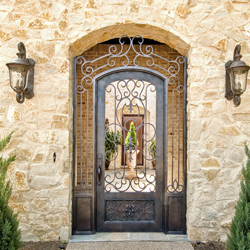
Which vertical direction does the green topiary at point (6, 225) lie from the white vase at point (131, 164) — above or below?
below

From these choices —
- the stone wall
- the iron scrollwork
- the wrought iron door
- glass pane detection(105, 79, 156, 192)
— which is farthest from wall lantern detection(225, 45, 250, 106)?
the iron scrollwork

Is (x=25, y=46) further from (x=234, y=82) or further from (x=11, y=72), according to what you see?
(x=234, y=82)

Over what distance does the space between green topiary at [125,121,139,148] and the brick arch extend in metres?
1.21

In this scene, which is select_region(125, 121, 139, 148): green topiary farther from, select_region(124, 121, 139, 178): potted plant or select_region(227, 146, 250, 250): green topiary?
select_region(227, 146, 250, 250): green topiary

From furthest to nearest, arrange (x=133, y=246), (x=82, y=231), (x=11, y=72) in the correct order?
(x=82, y=231)
(x=133, y=246)
(x=11, y=72)

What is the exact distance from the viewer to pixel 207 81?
9.96 feet

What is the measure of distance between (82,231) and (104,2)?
2984 mm

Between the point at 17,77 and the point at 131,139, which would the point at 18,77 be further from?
the point at 131,139

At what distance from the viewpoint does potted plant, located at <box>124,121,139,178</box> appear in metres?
3.29

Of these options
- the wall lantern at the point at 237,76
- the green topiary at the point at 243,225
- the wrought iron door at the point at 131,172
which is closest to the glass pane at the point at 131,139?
the wrought iron door at the point at 131,172

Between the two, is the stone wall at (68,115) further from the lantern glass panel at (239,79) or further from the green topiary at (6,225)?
the green topiary at (6,225)

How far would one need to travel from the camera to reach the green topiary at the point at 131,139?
329cm

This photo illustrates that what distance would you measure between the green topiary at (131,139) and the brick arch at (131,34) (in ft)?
3.97

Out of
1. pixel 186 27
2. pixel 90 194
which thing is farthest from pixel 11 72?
pixel 186 27
